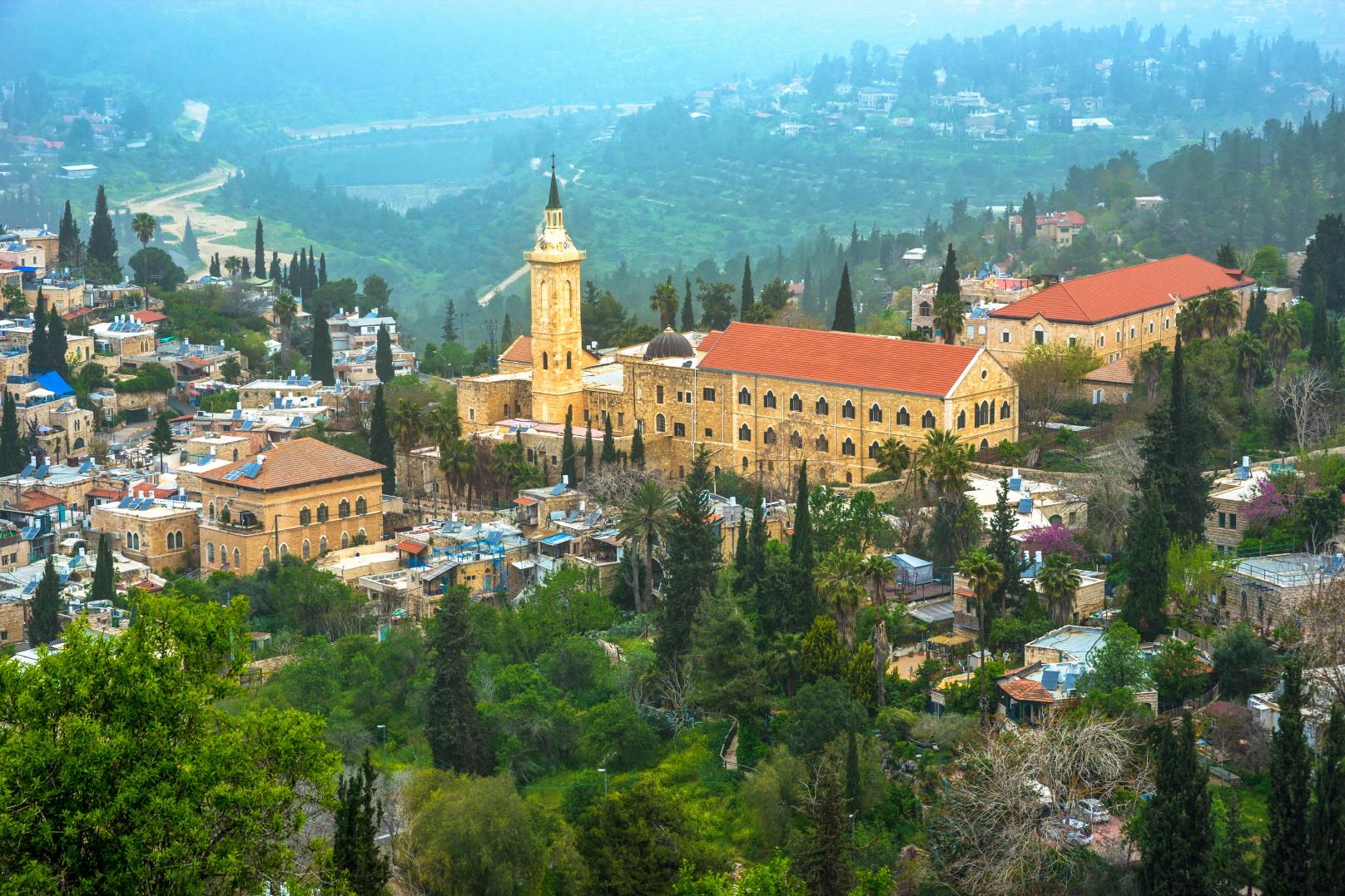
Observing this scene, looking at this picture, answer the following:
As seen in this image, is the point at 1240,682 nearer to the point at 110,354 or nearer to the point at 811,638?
the point at 811,638

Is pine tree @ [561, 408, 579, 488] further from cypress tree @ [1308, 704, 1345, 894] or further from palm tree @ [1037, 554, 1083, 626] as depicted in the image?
cypress tree @ [1308, 704, 1345, 894]

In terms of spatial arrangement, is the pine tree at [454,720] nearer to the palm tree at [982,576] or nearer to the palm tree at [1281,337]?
the palm tree at [982,576]

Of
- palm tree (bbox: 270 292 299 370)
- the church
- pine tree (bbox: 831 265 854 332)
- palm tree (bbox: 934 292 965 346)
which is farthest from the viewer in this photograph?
palm tree (bbox: 270 292 299 370)

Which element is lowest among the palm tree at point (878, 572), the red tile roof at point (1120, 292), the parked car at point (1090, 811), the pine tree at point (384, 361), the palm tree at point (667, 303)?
the parked car at point (1090, 811)

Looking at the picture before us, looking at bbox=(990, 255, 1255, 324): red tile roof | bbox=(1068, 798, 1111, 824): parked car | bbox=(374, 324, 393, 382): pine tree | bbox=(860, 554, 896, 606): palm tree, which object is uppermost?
bbox=(990, 255, 1255, 324): red tile roof

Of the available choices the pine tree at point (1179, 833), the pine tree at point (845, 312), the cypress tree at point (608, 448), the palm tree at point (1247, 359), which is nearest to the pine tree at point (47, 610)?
the cypress tree at point (608, 448)

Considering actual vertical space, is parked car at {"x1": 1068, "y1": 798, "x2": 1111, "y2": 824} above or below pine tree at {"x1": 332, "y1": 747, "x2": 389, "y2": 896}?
below

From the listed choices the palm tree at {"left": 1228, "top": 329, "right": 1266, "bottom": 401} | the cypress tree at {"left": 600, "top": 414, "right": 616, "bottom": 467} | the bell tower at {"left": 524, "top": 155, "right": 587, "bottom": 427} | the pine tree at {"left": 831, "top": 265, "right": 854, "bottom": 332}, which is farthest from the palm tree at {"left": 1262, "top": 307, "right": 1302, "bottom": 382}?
the bell tower at {"left": 524, "top": 155, "right": 587, "bottom": 427}

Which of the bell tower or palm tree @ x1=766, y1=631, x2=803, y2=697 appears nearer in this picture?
palm tree @ x1=766, y1=631, x2=803, y2=697
